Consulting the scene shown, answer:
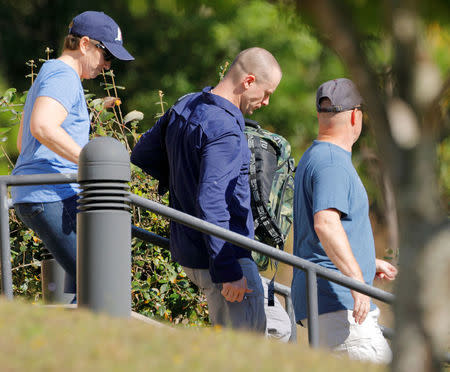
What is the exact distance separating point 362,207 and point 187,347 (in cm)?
166

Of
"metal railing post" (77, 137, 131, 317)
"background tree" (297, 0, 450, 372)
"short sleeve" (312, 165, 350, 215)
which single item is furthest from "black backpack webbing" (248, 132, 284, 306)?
"background tree" (297, 0, 450, 372)

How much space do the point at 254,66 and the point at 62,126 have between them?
3.59 feet

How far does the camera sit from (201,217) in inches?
167

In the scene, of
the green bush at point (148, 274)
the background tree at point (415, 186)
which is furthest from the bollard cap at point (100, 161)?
the green bush at point (148, 274)

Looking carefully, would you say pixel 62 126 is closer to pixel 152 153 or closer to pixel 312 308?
pixel 152 153

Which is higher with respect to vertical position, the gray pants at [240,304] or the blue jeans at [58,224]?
the blue jeans at [58,224]

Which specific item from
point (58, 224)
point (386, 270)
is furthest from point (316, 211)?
point (58, 224)

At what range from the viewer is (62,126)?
14.3ft

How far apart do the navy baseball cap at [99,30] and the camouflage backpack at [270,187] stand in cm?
89

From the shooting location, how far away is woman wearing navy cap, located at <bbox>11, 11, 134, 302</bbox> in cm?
418

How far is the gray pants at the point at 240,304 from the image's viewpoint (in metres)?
4.35

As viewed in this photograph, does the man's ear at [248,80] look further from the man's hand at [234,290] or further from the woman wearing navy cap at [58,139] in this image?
the man's hand at [234,290]

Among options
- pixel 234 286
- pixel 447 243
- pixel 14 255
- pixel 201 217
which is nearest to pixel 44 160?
pixel 201 217

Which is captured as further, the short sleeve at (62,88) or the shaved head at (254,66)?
the shaved head at (254,66)
